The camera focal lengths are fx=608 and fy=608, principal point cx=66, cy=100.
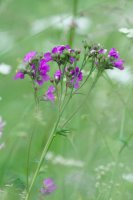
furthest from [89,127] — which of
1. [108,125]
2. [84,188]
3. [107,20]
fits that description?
[107,20]

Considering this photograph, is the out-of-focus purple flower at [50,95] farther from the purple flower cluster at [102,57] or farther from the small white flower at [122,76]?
the small white flower at [122,76]

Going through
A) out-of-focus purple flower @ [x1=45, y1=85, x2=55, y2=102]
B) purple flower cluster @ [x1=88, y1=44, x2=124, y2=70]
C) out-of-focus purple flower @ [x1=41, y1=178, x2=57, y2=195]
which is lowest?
out-of-focus purple flower @ [x1=41, y1=178, x2=57, y2=195]

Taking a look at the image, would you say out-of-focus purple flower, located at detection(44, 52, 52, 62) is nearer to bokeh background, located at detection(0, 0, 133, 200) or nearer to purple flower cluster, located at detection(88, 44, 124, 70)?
purple flower cluster, located at detection(88, 44, 124, 70)

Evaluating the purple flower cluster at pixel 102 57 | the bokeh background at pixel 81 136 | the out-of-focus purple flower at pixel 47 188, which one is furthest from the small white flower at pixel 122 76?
the purple flower cluster at pixel 102 57

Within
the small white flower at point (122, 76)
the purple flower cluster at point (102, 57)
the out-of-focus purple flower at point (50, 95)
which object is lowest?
the out-of-focus purple flower at point (50, 95)

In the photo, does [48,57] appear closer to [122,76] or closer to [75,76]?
[75,76]

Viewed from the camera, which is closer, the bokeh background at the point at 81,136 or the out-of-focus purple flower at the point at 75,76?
the out-of-focus purple flower at the point at 75,76

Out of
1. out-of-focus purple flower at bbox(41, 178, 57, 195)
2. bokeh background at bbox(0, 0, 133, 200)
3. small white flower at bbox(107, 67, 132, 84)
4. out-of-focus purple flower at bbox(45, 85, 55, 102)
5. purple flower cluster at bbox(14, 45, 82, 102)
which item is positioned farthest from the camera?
small white flower at bbox(107, 67, 132, 84)

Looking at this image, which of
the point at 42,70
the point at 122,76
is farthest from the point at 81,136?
the point at 42,70

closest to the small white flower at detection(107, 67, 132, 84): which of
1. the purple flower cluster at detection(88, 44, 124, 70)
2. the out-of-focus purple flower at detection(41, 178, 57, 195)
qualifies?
the out-of-focus purple flower at detection(41, 178, 57, 195)

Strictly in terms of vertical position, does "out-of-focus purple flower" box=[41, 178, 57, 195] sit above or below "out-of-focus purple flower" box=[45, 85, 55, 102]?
→ below
